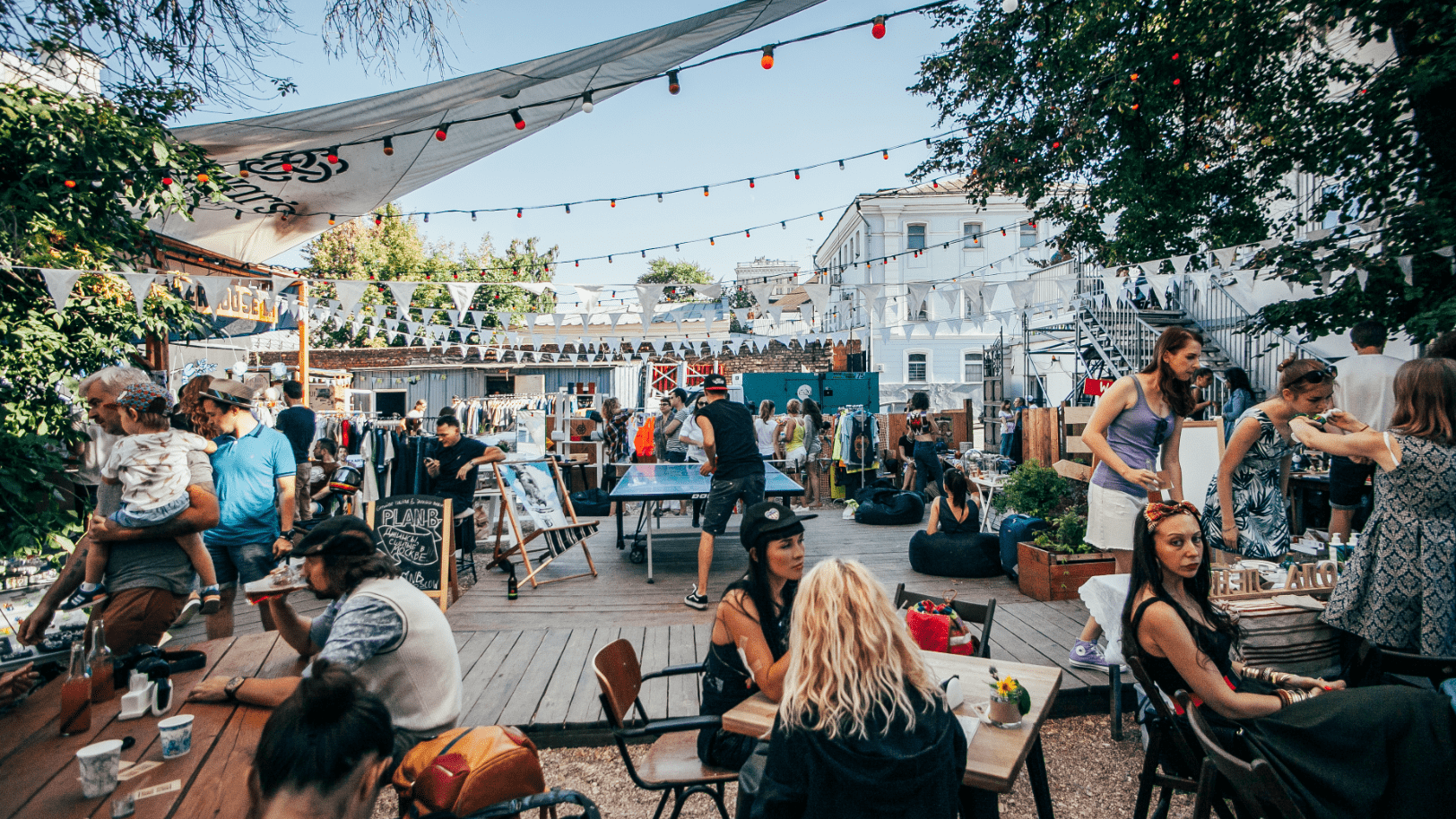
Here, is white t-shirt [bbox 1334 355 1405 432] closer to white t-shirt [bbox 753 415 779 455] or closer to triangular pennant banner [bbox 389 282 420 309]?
white t-shirt [bbox 753 415 779 455]

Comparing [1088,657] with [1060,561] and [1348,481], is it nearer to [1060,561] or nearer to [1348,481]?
[1060,561]

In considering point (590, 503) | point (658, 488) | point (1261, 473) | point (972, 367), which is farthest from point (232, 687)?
point (972, 367)

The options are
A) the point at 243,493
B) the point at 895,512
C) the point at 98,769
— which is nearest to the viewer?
the point at 98,769

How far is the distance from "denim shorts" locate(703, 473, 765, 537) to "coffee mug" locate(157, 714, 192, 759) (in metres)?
3.59

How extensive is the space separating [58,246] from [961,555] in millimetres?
7880

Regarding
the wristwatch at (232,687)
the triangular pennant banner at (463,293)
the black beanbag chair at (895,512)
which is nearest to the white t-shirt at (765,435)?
the black beanbag chair at (895,512)

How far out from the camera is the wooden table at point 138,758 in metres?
1.70

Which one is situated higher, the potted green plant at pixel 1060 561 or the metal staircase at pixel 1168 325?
the metal staircase at pixel 1168 325

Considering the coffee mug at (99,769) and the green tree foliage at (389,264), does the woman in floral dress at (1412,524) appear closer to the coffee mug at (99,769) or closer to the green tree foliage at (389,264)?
the coffee mug at (99,769)

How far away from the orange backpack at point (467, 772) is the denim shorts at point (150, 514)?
217 centimetres

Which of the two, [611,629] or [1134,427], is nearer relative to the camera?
[1134,427]

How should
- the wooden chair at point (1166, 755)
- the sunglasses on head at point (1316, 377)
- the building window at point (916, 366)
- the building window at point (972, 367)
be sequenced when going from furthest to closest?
the building window at point (916, 366) < the building window at point (972, 367) < the sunglasses on head at point (1316, 377) < the wooden chair at point (1166, 755)

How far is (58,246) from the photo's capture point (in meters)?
5.52

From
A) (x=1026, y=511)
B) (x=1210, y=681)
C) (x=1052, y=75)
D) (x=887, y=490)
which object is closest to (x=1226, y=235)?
(x=1052, y=75)
